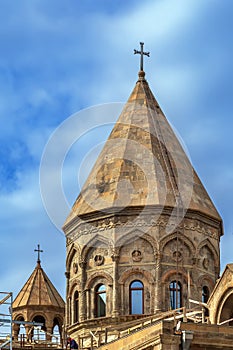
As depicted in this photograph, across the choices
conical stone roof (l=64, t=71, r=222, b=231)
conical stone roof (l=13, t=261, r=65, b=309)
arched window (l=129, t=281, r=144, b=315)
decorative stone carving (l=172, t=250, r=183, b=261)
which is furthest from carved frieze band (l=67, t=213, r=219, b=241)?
conical stone roof (l=13, t=261, r=65, b=309)

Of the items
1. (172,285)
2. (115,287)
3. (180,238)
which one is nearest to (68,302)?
(115,287)

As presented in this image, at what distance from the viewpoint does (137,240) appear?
4947 cm

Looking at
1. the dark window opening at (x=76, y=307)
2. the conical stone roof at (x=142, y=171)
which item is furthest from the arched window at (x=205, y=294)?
the dark window opening at (x=76, y=307)

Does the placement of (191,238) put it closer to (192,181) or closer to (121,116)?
(192,181)

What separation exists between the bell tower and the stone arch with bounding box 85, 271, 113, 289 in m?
0.05

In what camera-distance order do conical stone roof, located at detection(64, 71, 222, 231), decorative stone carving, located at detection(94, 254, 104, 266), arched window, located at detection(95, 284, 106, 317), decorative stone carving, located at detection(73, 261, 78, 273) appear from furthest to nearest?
decorative stone carving, located at detection(73, 261, 78, 273)
conical stone roof, located at detection(64, 71, 222, 231)
decorative stone carving, located at detection(94, 254, 104, 266)
arched window, located at detection(95, 284, 106, 317)

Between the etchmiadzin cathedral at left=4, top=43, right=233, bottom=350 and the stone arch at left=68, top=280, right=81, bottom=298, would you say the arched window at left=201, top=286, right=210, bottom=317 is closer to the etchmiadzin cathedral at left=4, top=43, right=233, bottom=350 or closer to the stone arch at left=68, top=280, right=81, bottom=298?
the etchmiadzin cathedral at left=4, top=43, right=233, bottom=350

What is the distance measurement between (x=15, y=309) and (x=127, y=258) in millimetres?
11679

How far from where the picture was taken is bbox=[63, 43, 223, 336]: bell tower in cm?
4897

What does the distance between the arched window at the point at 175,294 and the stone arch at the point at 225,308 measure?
5.19 metres

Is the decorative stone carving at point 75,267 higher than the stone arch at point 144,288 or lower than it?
higher

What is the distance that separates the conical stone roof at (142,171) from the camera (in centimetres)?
5016

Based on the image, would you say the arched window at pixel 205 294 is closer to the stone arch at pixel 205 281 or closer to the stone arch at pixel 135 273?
the stone arch at pixel 205 281

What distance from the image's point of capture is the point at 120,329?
47250mm
